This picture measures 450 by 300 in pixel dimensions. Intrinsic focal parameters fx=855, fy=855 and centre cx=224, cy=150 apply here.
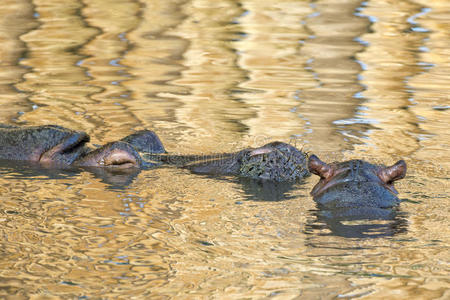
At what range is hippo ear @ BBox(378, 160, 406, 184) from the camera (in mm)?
5843

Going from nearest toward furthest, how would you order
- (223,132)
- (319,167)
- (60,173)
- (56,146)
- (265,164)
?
(319,167)
(265,164)
(60,173)
(56,146)
(223,132)

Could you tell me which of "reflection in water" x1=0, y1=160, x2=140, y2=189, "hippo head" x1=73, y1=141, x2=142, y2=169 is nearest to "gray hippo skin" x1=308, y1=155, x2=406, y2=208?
"reflection in water" x1=0, y1=160, x2=140, y2=189

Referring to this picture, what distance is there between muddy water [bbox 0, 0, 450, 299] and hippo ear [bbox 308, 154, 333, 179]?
234mm

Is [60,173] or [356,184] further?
[60,173]

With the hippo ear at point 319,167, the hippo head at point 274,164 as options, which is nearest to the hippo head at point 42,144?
the hippo head at point 274,164

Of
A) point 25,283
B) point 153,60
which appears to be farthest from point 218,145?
point 153,60

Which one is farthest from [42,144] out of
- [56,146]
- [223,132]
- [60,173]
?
[223,132]

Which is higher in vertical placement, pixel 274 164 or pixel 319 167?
pixel 319 167

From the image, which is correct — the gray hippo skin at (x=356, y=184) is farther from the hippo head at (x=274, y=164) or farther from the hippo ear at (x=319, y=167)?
the hippo head at (x=274, y=164)

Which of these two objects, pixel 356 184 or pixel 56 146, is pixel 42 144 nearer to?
pixel 56 146

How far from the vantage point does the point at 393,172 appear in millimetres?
5926

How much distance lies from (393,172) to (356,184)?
0.94 ft

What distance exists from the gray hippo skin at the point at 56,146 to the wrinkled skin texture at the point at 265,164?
30.2 inches

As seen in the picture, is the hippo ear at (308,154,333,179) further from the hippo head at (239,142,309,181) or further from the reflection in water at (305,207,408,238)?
the hippo head at (239,142,309,181)
